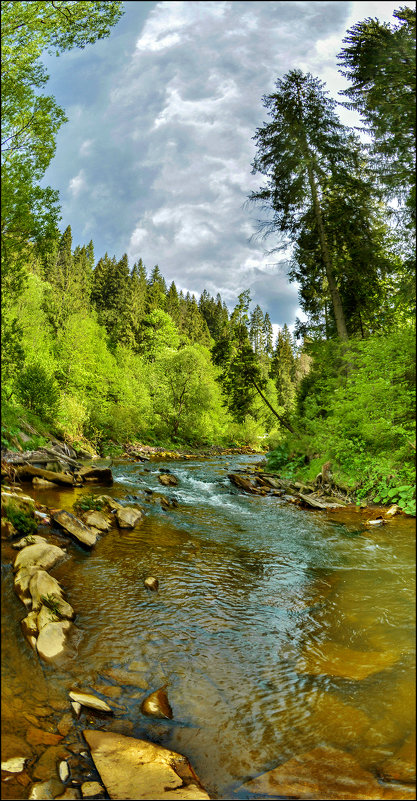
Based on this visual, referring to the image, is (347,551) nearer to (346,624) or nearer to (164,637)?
(346,624)

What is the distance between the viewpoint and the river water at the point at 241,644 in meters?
2.47

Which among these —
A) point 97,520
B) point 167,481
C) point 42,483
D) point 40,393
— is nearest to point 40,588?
point 97,520

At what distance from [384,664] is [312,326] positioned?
16417mm

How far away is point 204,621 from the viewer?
4672 millimetres

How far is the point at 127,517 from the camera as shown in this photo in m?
8.87

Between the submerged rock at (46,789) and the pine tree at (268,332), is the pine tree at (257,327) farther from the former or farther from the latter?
the submerged rock at (46,789)

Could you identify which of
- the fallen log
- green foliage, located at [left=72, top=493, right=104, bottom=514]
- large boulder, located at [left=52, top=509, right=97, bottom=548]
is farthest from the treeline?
large boulder, located at [left=52, top=509, right=97, bottom=548]

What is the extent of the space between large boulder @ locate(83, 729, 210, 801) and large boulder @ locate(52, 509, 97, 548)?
15.0ft

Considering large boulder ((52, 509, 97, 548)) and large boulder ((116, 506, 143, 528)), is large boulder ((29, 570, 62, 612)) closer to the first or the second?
large boulder ((52, 509, 97, 548))

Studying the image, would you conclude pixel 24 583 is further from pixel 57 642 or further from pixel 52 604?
pixel 57 642

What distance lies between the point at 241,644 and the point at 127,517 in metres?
5.22

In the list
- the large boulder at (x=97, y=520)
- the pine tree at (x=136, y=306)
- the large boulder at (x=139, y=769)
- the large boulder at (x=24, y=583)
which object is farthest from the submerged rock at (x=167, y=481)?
the pine tree at (x=136, y=306)

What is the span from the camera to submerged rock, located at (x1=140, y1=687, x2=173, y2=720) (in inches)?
120

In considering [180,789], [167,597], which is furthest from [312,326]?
[180,789]
